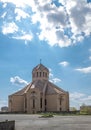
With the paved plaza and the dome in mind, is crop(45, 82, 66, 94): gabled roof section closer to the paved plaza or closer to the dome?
the dome

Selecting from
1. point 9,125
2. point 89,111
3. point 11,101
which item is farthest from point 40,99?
point 9,125

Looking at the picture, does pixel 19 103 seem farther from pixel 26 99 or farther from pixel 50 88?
pixel 50 88

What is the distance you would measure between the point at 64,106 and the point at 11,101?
63.6 feet

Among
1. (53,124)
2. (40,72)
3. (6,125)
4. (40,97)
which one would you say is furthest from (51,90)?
(6,125)

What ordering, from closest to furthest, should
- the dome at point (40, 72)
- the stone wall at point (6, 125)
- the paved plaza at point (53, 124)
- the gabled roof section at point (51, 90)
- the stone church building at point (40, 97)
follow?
the stone wall at point (6, 125) < the paved plaza at point (53, 124) < the stone church building at point (40, 97) < the gabled roof section at point (51, 90) < the dome at point (40, 72)

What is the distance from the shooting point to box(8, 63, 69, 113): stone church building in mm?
114375

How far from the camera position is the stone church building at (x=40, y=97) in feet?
375

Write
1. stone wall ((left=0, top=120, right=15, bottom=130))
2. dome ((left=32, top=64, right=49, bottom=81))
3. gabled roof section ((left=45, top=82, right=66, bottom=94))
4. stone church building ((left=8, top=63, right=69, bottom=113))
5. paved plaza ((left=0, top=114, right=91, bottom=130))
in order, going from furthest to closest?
dome ((left=32, top=64, right=49, bottom=81)) < gabled roof section ((left=45, top=82, right=66, bottom=94)) < stone church building ((left=8, top=63, right=69, bottom=113)) < paved plaza ((left=0, top=114, right=91, bottom=130)) < stone wall ((left=0, top=120, right=15, bottom=130))

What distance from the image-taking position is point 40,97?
384 feet

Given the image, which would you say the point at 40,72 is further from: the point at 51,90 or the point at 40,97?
the point at 40,97

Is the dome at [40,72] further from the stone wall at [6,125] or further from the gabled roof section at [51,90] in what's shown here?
the stone wall at [6,125]

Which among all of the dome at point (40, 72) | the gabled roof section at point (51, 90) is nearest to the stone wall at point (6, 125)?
the gabled roof section at point (51, 90)

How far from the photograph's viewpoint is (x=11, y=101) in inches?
4774

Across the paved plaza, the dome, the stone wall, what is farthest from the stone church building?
the stone wall
